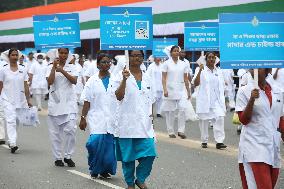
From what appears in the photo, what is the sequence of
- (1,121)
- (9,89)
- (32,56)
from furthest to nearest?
(32,56), (1,121), (9,89)

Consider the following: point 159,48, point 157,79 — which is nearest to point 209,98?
point 157,79

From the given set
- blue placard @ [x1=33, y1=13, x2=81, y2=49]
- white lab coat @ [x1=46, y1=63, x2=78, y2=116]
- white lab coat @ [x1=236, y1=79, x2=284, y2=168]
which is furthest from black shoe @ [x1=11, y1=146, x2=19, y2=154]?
white lab coat @ [x1=236, y1=79, x2=284, y2=168]

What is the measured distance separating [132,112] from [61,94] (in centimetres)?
271

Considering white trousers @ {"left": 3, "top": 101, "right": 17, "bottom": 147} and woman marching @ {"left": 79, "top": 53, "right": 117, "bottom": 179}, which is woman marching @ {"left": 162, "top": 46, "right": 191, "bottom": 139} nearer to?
white trousers @ {"left": 3, "top": 101, "right": 17, "bottom": 147}

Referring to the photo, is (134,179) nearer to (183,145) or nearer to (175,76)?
(183,145)

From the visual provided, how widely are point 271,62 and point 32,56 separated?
20103mm

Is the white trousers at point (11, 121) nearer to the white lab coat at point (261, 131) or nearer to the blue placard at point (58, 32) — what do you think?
the blue placard at point (58, 32)

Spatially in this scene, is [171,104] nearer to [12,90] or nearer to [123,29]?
[12,90]

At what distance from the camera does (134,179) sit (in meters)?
8.51

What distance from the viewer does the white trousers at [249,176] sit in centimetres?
655

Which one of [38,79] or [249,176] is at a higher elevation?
[38,79]

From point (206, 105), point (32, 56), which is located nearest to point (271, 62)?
point (206, 105)

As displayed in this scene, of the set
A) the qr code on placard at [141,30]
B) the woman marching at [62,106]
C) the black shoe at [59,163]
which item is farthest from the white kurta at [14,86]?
the qr code on placard at [141,30]

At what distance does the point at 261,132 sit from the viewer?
259 inches
